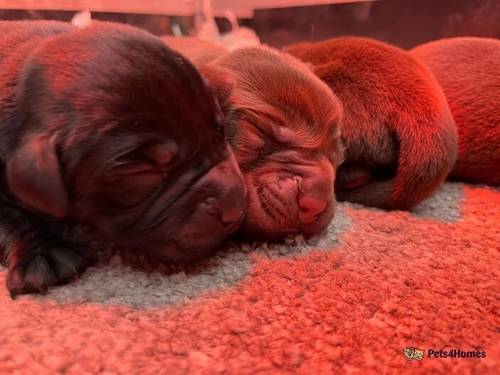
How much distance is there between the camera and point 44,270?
158cm

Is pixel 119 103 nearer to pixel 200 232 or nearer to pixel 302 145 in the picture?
pixel 200 232

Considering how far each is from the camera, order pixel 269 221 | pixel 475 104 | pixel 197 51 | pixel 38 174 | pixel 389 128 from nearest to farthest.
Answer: pixel 38 174 < pixel 269 221 < pixel 389 128 < pixel 197 51 < pixel 475 104

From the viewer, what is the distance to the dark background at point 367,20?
13.6 feet

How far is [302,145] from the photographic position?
1.95 metres

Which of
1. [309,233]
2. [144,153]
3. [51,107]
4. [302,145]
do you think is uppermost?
[51,107]

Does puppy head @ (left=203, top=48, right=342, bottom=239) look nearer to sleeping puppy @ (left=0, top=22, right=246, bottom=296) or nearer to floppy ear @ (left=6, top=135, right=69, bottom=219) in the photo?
sleeping puppy @ (left=0, top=22, right=246, bottom=296)

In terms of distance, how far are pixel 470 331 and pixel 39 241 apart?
1.31 meters

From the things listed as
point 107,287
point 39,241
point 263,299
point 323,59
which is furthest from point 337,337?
point 323,59

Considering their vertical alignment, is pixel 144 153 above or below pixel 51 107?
below

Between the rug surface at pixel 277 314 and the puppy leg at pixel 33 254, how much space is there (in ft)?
0.13

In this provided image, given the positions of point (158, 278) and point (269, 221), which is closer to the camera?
point (158, 278)

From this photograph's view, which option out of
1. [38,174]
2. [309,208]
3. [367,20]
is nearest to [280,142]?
[309,208]

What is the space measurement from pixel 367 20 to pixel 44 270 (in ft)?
12.9
